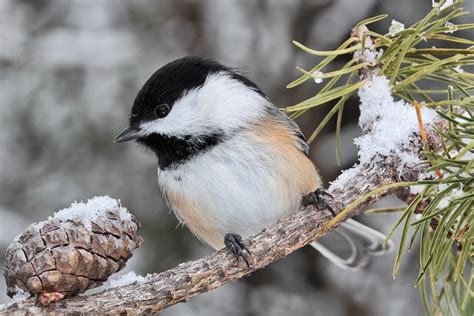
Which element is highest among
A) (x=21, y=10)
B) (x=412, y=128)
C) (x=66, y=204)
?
(x=21, y=10)

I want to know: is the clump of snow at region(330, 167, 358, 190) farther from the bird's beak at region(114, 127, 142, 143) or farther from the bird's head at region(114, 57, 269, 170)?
the bird's beak at region(114, 127, 142, 143)

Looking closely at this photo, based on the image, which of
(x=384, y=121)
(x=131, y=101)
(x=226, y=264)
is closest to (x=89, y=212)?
(x=226, y=264)

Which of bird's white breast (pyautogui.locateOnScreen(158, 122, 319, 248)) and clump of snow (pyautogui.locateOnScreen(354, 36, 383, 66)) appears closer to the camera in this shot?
clump of snow (pyautogui.locateOnScreen(354, 36, 383, 66))

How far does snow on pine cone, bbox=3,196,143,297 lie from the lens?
106 cm

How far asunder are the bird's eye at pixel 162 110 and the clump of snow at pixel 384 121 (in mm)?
569

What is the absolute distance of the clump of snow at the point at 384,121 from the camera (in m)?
1.28

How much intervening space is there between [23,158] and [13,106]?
0.72ft

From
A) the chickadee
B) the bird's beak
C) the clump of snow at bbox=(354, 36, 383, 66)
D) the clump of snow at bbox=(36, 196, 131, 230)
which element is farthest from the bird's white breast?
the clump of snow at bbox=(36, 196, 131, 230)

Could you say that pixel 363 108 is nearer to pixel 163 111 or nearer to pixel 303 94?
pixel 163 111

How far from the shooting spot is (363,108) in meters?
1.40

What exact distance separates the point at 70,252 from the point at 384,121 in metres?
0.67

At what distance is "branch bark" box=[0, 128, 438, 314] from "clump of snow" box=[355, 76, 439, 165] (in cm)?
2

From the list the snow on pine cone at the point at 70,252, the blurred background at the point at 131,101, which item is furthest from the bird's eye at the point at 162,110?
the blurred background at the point at 131,101

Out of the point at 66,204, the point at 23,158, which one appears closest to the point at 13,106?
the point at 23,158
